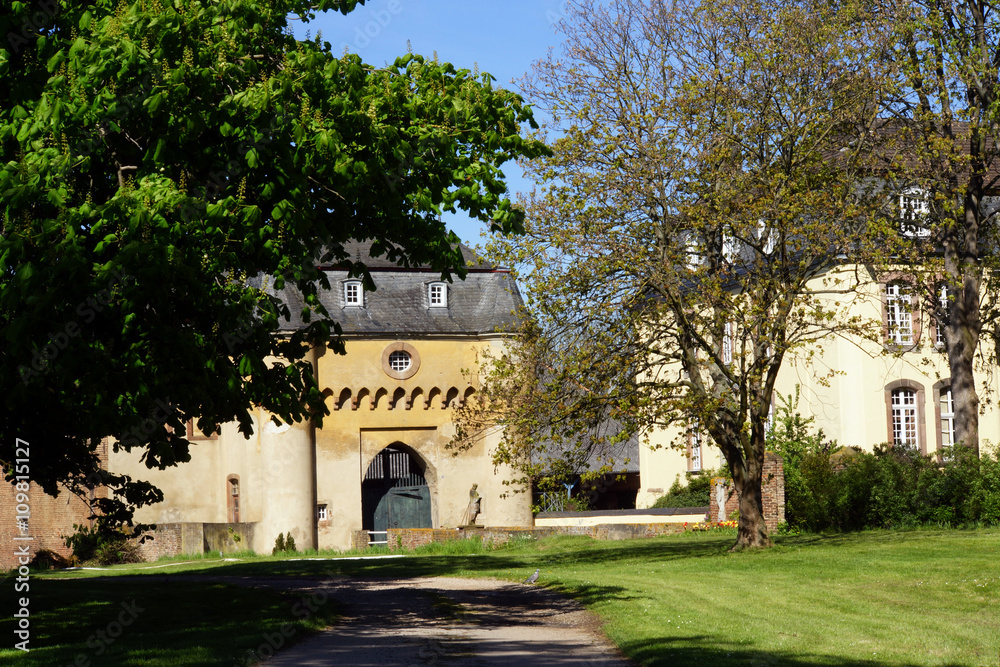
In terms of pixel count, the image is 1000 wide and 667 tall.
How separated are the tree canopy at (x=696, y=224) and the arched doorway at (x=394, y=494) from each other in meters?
22.4

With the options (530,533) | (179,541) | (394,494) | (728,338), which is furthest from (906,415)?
(179,541)

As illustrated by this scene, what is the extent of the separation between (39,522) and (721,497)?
70.1 ft

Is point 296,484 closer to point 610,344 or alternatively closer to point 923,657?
point 610,344

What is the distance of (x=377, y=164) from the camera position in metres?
10.5

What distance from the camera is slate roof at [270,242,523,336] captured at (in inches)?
1652

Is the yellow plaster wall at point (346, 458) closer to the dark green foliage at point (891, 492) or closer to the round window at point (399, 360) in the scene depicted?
the round window at point (399, 360)

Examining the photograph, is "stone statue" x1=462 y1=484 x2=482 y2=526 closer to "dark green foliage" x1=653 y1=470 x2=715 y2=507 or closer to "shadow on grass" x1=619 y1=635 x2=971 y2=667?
"dark green foliage" x1=653 y1=470 x2=715 y2=507

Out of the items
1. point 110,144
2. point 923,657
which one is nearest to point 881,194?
point 923,657

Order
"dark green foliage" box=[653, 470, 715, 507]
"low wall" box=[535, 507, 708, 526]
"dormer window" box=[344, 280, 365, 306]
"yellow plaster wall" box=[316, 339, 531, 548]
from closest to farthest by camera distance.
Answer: "low wall" box=[535, 507, 708, 526], "dark green foliage" box=[653, 470, 715, 507], "yellow plaster wall" box=[316, 339, 531, 548], "dormer window" box=[344, 280, 365, 306]

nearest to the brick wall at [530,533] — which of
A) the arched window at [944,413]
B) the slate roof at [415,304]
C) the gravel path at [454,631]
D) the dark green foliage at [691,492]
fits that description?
the dark green foliage at [691,492]

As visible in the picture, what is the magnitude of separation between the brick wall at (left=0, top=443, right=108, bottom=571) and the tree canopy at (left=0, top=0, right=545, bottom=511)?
2423cm

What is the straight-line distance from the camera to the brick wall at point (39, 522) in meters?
34.0

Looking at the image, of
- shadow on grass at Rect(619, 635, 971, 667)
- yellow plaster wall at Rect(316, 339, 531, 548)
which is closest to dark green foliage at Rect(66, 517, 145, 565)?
yellow plaster wall at Rect(316, 339, 531, 548)

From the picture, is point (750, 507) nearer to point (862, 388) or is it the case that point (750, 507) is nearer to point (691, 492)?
point (862, 388)
